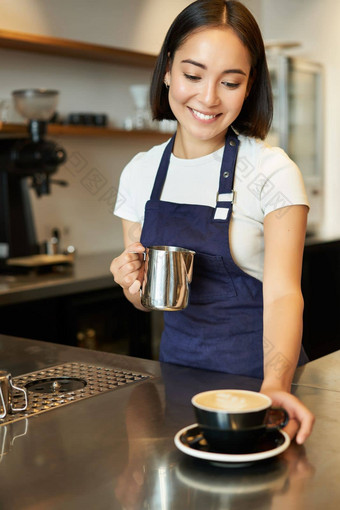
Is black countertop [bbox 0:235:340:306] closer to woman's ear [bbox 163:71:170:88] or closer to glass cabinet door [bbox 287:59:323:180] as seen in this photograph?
woman's ear [bbox 163:71:170:88]

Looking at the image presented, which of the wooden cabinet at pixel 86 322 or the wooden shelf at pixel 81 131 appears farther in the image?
the wooden shelf at pixel 81 131

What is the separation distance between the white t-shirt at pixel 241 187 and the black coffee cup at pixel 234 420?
58 cm

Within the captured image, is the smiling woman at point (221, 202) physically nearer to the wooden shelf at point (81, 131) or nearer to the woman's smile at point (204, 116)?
the woman's smile at point (204, 116)

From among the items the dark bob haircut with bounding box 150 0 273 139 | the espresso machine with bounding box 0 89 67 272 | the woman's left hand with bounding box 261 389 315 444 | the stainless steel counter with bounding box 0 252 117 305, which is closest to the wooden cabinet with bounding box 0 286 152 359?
the stainless steel counter with bounding box 0 252 117 305

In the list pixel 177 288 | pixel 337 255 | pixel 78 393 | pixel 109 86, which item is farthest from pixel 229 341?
pixel 337 255

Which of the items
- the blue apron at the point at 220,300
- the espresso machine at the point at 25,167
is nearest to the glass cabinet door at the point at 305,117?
Result: the espresso machine at the point at 25,167

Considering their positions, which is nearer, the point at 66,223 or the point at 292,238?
the point at 292,238

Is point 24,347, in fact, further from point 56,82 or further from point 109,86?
point 109,86

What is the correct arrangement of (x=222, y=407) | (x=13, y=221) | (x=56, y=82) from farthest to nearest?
(x=56, y=82) < (x=13, y=221) < (x=222, y=407)

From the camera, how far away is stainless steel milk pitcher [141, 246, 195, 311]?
4.61 feet

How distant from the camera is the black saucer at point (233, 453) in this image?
938 millimetres

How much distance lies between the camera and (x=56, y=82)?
145 inches

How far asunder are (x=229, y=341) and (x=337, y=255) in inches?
124

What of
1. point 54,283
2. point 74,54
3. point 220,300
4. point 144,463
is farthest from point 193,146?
point 74,54
